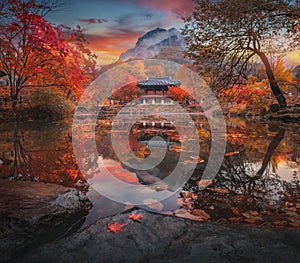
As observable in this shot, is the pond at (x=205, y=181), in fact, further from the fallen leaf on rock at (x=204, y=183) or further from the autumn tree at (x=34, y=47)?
the autumn tree at (x=34, y=47)

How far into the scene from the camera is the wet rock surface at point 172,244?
167cm

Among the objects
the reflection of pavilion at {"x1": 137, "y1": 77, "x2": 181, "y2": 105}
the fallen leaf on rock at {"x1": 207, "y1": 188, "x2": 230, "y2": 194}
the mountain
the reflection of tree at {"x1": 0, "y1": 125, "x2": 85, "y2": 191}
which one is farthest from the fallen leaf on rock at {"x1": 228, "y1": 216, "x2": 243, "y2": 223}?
the mountain

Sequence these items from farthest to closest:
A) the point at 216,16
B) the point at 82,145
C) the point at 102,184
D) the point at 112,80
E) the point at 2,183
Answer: the point at 112,80 < the point at 82,145 < the point at 216,16 < the point at 102,184 < the point at 2,183

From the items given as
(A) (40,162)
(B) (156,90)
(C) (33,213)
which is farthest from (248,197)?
(B) (156,90)

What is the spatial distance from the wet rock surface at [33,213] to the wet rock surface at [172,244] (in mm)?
229

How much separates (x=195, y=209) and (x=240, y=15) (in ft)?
16.8

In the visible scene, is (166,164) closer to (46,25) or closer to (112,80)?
(46,25)

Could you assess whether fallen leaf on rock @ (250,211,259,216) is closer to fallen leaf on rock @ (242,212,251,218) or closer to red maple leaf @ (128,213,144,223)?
fallen leaf on rock @ (242,212,251,218)

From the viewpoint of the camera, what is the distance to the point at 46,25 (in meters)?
9.18

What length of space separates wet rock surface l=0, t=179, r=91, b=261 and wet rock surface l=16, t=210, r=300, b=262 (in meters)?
0.23

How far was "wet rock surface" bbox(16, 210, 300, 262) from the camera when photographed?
65.7 inches

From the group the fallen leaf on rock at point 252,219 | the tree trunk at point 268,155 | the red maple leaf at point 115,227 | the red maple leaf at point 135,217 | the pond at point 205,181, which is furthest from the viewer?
the tree trunk at point 268,155

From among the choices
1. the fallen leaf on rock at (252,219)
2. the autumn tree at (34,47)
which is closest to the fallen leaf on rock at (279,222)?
the fallen leaf on rock at (252,219)

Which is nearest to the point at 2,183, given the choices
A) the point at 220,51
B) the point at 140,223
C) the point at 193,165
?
the point at 140,223
